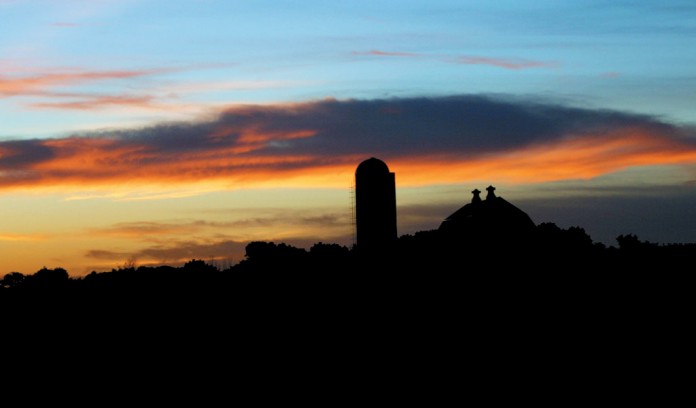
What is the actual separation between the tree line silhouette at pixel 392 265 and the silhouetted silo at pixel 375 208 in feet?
2.09

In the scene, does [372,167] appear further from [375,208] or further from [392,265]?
[392,265]

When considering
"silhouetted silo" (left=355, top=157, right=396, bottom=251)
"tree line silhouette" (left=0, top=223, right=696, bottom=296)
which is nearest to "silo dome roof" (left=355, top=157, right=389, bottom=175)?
"silhouetted silo" (left=355, top=157, right=396, bottom=251)

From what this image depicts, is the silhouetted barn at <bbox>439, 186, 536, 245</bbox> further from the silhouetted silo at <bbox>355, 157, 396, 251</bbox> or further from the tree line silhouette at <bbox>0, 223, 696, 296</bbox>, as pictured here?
the silhouetted silo at <bbox>355, 157, 396, 251</bbox>

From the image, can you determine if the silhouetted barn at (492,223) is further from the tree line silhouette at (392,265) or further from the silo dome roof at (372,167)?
the silo dome roof at (372,167)

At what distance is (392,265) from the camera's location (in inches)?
1864

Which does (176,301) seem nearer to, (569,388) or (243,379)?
(243,379)

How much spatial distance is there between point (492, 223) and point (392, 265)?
5554 millimetres

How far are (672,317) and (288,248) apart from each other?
→ 26166 mm

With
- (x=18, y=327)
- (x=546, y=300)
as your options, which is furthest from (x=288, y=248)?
(x=546, y=300)

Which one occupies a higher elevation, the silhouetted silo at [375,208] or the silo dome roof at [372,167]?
the silo dome roof at [372,167]

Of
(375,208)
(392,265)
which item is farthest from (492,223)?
(375,208)

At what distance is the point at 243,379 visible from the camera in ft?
118

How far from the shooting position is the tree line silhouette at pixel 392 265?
145 feet

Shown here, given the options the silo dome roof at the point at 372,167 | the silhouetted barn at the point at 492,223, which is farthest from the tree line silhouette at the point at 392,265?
the silo dome roof at the point at 372,167
